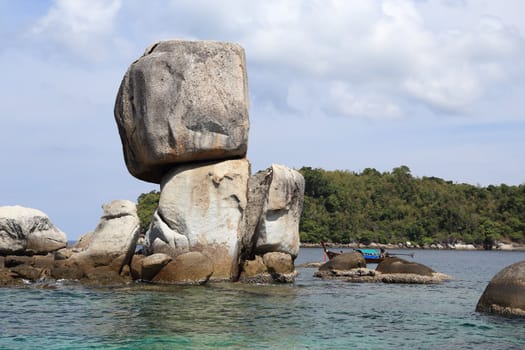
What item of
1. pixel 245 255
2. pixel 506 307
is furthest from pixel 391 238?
pixel 506 307

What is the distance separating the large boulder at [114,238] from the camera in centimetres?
2659

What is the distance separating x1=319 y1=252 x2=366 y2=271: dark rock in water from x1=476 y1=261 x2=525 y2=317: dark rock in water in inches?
616

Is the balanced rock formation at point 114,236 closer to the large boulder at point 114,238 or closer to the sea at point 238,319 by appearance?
the large boulder at point 114,238

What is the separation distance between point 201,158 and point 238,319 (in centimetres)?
1012

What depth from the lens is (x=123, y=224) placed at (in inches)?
1067

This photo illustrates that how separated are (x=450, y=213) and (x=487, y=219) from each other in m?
6.82

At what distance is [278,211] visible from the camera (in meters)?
28.1

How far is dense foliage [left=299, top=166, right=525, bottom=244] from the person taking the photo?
11438 centimetres

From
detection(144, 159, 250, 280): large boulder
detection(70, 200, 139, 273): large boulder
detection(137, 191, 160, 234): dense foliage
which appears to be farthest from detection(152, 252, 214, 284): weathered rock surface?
detection(137, 191, 160, 234): dense foliage

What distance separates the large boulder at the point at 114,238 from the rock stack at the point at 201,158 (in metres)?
0.83

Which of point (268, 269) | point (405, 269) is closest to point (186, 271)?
point (268, 269)

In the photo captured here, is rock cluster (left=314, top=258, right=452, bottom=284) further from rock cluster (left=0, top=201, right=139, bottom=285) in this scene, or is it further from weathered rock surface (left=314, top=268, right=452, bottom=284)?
rock cluster (left=0, top=201, right=139, bottom=285)

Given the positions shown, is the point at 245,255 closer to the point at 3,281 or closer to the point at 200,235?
the point at 200,235

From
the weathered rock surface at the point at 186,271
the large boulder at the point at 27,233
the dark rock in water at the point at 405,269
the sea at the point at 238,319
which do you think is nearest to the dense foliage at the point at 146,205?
the large boulder at the point at 27,233
